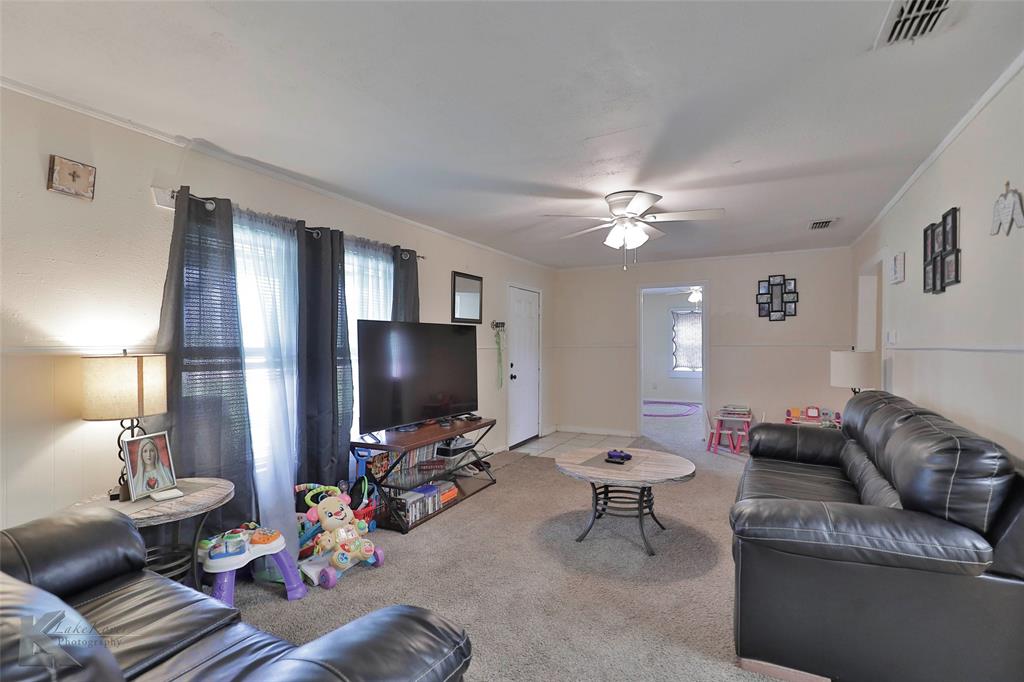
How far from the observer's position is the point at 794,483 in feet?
8.82

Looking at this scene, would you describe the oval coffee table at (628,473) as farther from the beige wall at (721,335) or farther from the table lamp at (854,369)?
the beige wall at (721,335)

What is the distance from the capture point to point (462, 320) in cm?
492

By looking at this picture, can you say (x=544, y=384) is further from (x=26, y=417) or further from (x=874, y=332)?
(x=26, y=417)

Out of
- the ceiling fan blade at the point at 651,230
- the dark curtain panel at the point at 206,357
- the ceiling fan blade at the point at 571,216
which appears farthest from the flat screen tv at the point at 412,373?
the ceiling fan blade at the point at 651,230

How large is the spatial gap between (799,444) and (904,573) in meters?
1.74

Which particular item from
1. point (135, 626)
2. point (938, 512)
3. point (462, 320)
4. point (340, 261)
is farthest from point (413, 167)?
point (938, 512)

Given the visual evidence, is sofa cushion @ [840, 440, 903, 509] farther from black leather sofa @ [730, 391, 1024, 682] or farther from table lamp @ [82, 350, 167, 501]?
table lamp @ [82, 350, 167, 501]

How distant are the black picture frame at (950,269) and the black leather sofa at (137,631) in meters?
2.90

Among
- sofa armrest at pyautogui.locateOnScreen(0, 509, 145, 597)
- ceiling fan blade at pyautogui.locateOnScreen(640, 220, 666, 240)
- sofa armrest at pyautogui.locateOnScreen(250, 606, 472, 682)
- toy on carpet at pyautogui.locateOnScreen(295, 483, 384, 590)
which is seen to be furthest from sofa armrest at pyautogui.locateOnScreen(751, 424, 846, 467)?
sofa armrest at pyautogui.locateOnScreen(0, 509, 145, 597)

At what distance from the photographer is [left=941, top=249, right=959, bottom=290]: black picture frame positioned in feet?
7.92

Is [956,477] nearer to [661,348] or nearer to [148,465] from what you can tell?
[148,465]

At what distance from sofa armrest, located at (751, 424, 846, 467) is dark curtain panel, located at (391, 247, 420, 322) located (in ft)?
9.23

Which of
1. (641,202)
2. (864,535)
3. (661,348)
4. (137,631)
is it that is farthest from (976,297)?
(661,348)

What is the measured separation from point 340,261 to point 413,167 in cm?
86
